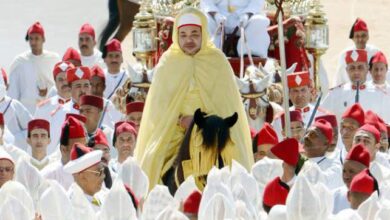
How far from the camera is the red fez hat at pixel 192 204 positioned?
10.9m

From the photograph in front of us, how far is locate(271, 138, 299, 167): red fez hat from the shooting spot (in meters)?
13.6

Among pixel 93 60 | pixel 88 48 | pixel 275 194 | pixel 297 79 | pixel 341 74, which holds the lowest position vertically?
pixel 341 74

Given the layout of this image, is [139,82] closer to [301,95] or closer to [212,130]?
[301,95]

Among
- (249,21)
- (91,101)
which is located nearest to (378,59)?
(249,21)

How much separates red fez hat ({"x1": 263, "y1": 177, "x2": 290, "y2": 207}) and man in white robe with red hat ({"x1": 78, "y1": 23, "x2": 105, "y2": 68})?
8.55 meters

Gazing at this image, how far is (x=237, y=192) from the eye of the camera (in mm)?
11062

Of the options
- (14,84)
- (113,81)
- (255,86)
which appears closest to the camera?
(255,86)

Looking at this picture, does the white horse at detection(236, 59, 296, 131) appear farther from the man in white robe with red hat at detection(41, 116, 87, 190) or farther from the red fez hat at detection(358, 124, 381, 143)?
the man in white robe with red hat at detection(41, 116, 87, 190)

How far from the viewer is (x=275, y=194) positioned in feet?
37.9

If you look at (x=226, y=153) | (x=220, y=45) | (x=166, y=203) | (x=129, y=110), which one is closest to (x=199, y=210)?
(x=166, y=203)

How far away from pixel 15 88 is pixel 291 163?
686 cm

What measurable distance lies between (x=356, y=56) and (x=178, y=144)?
433 centimetres

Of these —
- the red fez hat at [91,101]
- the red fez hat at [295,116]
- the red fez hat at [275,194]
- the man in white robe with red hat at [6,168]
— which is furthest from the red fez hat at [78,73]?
the red fez hat at [275,194]

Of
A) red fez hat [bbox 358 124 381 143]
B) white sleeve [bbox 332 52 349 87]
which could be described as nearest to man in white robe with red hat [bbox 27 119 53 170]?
red fez hat [bbox 358 124 381 143]
